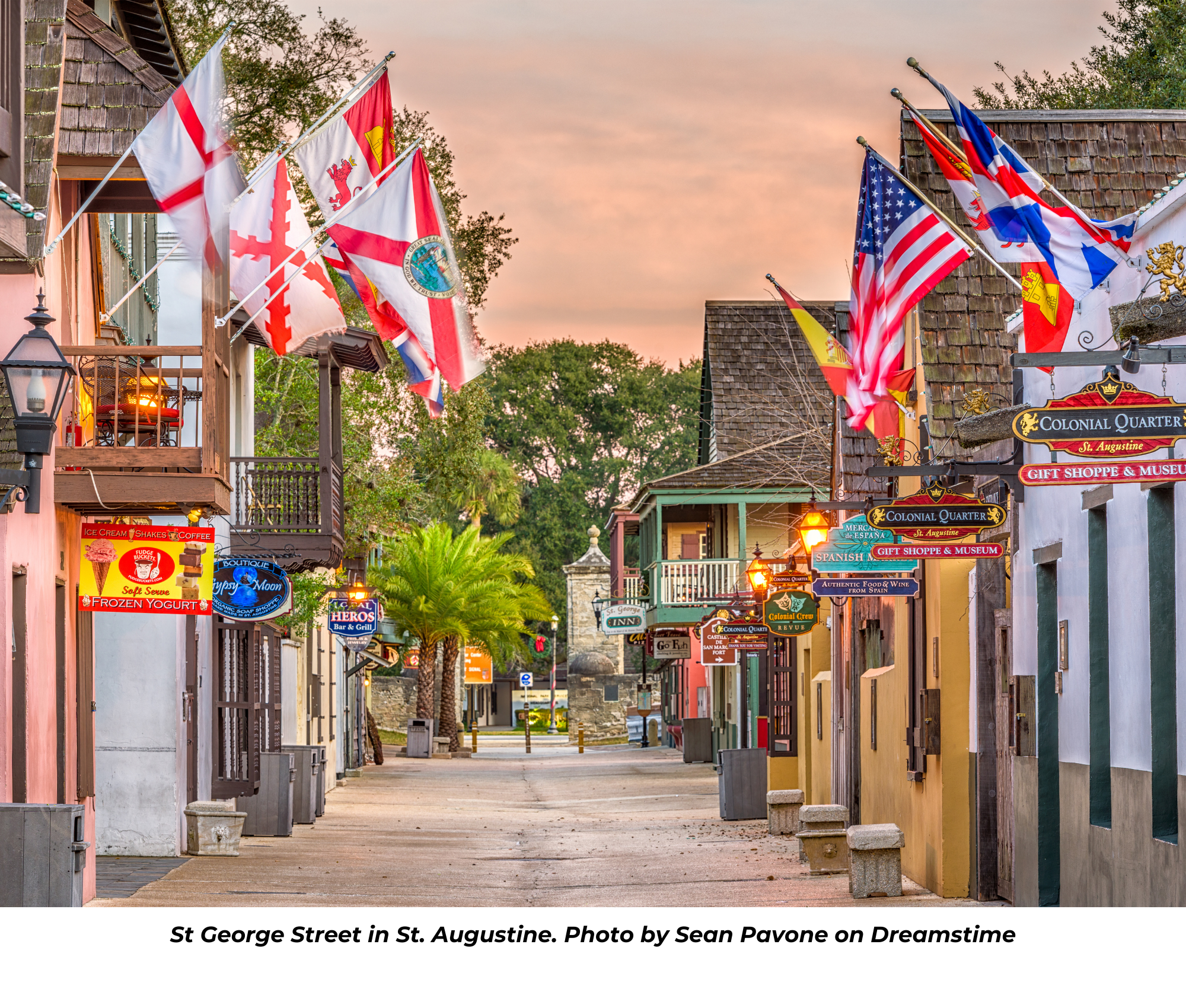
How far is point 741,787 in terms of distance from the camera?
2347cm

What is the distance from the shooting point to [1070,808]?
452 inches

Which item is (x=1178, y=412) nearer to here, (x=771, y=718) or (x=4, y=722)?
(x=4, y=722)

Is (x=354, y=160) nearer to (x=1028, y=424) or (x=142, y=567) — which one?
(x=142, y=567)

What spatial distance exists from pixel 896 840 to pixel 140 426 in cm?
731

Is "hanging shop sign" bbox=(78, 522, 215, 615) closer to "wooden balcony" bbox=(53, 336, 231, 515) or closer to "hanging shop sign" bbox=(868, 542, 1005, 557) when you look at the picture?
"wooden balcony" bbox=(53, 336, 231, 515)

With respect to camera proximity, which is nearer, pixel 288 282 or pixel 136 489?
pixel 136 489

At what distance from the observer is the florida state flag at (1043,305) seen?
1084 centimetres

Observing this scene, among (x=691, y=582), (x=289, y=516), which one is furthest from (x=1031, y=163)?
(x=691, y=582)

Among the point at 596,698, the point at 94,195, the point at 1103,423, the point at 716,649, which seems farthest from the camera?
the point at 596,698

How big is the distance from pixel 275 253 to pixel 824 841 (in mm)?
7725

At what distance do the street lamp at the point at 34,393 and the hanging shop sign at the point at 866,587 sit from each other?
712 cm

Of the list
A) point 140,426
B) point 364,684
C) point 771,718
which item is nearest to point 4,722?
point 140,426

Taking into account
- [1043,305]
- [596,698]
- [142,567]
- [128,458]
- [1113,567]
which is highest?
[1043,305]

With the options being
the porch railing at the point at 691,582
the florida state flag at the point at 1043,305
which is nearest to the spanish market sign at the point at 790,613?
the florida state flag at the point at 1043,305
